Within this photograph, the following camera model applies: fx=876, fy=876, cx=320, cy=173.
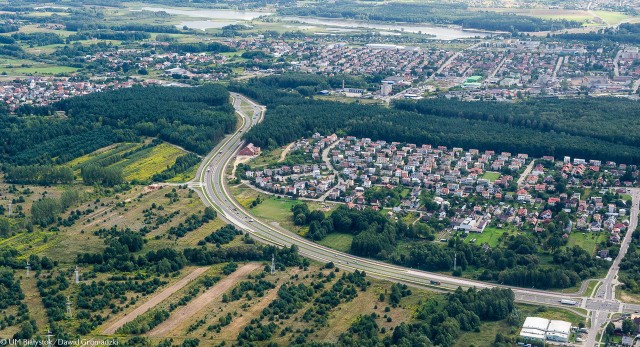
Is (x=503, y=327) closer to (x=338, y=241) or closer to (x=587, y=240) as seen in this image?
(x=587, y=240)

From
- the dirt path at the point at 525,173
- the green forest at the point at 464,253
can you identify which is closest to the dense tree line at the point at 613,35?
the dirt path at the point at 525,173

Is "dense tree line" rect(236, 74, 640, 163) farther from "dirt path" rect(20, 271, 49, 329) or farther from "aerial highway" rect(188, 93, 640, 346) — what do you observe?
"dirt path" rect(20, 271, 49, 329)

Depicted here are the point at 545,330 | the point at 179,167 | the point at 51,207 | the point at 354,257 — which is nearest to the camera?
the point at 545,330

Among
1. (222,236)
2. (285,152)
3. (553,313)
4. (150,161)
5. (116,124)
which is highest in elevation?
(553,313)

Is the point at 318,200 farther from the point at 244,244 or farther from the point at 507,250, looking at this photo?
the point at 507,250

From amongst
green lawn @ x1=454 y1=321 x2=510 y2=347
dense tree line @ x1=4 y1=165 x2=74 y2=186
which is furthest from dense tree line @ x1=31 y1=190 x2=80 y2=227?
green lawn @ x1=454 y1=321 x2=510 y2=347

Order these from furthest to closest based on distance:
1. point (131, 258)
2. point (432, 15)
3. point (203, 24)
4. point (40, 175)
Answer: point (432, 15) < point (203, 24) < point (40, 175) < point (131, 258)

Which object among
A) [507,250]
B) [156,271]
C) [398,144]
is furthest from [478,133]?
[156,271]

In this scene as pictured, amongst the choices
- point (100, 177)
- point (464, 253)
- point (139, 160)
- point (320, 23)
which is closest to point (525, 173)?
point (464, 253)
